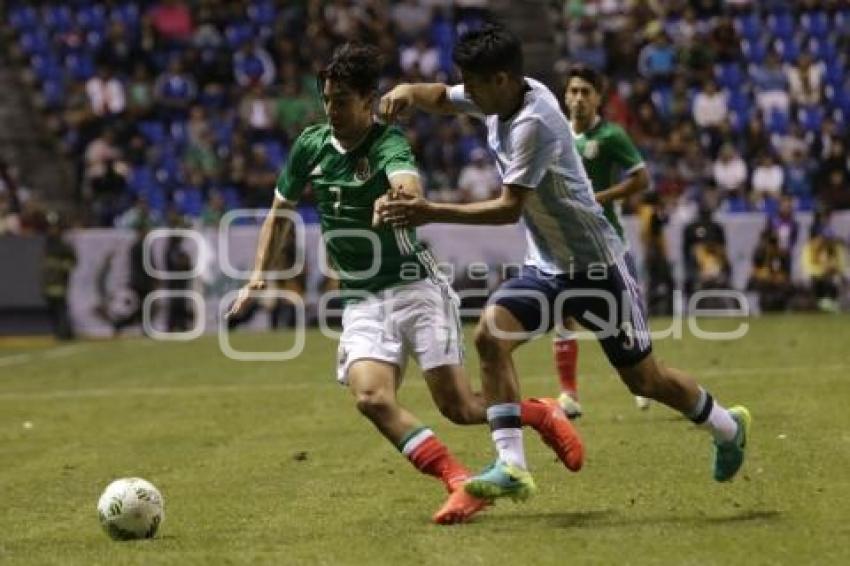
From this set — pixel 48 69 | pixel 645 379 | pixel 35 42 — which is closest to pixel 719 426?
pixel 645 379

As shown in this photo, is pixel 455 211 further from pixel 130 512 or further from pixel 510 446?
pixel 130 512

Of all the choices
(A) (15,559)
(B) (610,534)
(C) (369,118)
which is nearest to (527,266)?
(C) (369,118)

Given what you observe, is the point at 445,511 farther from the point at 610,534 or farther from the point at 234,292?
the point at 234,292

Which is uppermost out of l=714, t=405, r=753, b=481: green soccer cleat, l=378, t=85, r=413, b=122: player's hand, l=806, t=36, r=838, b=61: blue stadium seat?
l=378, t=85, r=413, b=122: player's hand

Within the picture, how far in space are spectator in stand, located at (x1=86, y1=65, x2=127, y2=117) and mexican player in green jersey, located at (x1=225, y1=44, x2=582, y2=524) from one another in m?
22.4

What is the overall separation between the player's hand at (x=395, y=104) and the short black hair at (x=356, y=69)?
1.13 feet

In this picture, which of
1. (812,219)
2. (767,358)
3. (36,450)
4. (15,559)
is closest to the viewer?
(15,559)

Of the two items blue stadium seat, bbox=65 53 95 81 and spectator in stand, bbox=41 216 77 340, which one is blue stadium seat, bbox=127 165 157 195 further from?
blue stadium seat, bbox=65 53 95 81

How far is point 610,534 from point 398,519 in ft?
3.87

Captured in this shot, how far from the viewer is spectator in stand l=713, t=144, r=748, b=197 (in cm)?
2817

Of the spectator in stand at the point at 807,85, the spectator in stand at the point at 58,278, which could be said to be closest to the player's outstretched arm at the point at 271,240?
the spectator in stand at the point at 58,278

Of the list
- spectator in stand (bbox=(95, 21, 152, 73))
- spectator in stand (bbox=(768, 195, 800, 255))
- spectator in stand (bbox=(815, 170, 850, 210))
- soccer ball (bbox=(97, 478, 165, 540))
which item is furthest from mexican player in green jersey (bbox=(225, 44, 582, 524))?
spectator in stand (bbox=(95, 21, 152, 73))

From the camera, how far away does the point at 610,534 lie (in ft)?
26.9

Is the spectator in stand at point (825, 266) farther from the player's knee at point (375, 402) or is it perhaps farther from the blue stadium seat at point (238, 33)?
the player's knee at point (375, 402)
